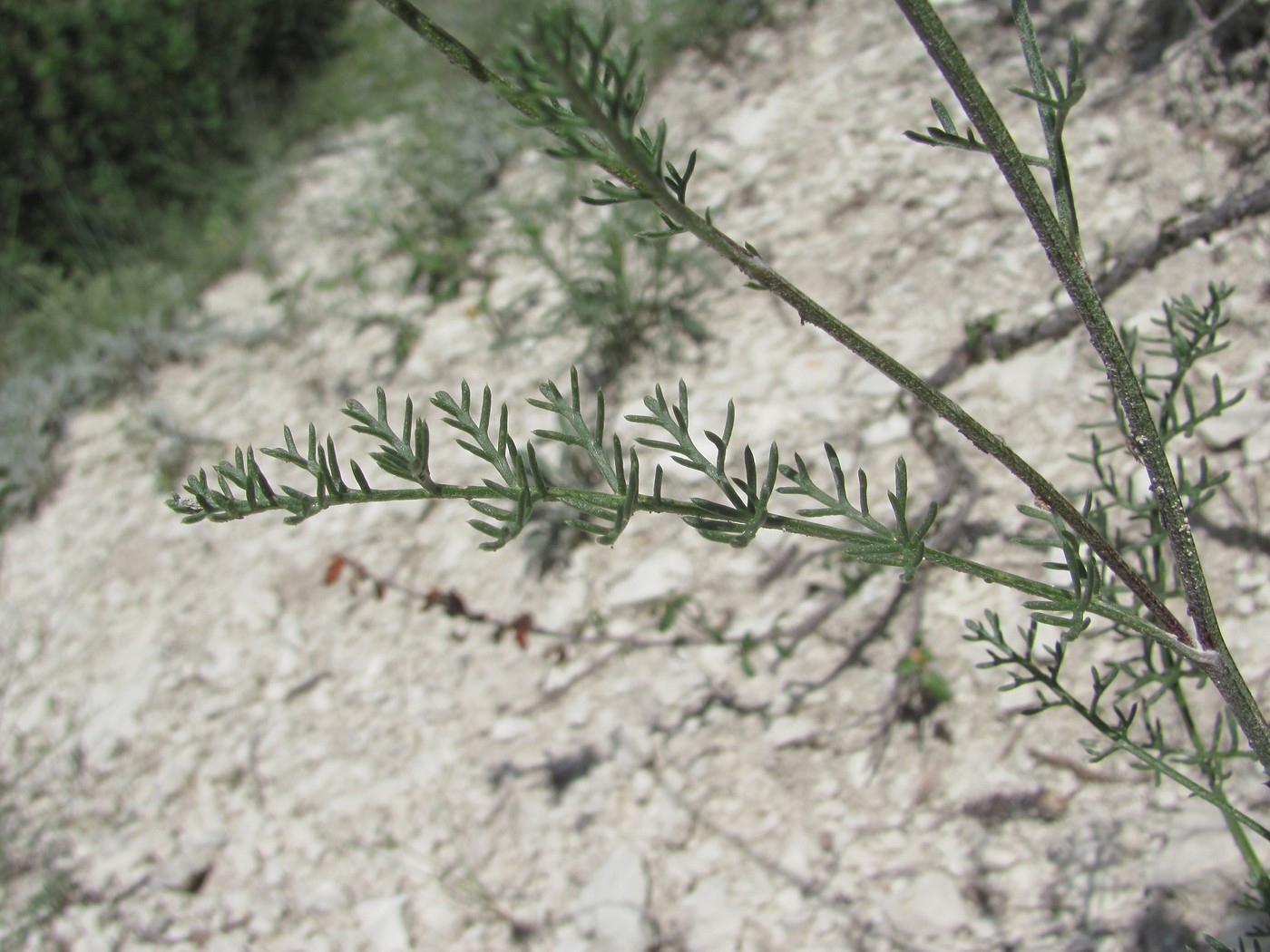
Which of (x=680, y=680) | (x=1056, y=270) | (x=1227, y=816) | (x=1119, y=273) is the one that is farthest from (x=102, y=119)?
(x=1227, y=816)

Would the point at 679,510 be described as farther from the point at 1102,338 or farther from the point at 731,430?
the point at 1102,338

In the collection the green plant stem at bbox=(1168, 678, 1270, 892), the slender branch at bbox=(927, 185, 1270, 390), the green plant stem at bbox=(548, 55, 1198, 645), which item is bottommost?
the green plant stem at bbox=(1168, 678, 1270, 892)

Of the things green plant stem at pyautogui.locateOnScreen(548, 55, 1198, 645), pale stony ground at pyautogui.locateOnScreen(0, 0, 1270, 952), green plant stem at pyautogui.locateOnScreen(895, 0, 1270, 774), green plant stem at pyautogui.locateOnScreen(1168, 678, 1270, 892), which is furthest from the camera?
pale stony ground at pyautogui.locateOnScreen(0, 0, 1270, 952)

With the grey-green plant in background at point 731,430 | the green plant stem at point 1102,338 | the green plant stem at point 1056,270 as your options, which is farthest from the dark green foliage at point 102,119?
the green plant stem at point 1102,338

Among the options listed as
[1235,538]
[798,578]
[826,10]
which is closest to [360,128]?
[826,10]

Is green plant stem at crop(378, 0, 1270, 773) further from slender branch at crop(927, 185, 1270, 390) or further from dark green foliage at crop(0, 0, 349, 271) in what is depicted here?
dark green foliage at crop(0, 0, 349, 271)

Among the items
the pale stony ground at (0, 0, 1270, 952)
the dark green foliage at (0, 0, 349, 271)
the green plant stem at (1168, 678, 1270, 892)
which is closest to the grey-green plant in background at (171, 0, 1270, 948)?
the green plant stem at (1168, 678, 1270, 892)

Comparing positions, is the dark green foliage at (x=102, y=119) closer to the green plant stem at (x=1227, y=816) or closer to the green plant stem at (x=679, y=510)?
the green plant stem at (x=679, y=510)
